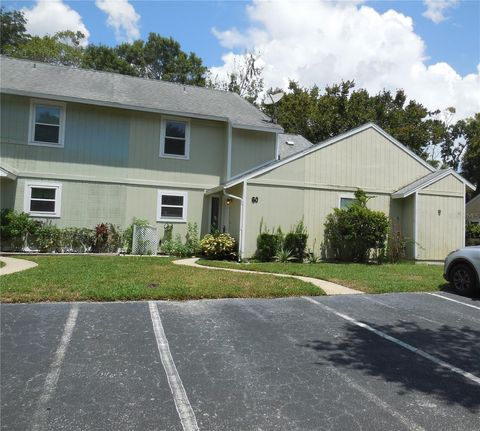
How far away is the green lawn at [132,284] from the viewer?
7.23 m

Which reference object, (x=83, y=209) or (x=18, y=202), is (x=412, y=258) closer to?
(x=83, y=209)

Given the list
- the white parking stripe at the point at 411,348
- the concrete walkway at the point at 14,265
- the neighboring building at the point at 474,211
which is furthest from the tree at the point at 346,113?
the white parking stripe at the point at 411,348

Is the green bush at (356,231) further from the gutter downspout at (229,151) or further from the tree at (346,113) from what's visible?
the tree at (346,113)

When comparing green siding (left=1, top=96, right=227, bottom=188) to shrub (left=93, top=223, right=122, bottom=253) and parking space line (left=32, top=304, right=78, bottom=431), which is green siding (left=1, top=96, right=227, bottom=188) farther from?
parking space line (left=32, top=304, right=78, bottom=431)

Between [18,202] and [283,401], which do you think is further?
[18,202]

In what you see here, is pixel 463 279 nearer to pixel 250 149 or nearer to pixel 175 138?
pixel 250 149

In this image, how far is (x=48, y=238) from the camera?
1420cm

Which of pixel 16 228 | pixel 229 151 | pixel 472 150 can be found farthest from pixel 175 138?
pixel 472 150

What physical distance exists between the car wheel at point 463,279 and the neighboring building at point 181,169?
6.03m

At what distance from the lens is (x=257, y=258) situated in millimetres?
14125

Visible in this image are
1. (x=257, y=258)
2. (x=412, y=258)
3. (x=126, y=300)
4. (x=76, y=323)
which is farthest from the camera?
(x=412, y=258)

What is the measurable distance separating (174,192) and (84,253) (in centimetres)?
395

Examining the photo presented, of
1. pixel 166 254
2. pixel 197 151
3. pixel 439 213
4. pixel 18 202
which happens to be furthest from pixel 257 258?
pixel 18 202

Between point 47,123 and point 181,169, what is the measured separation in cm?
502
